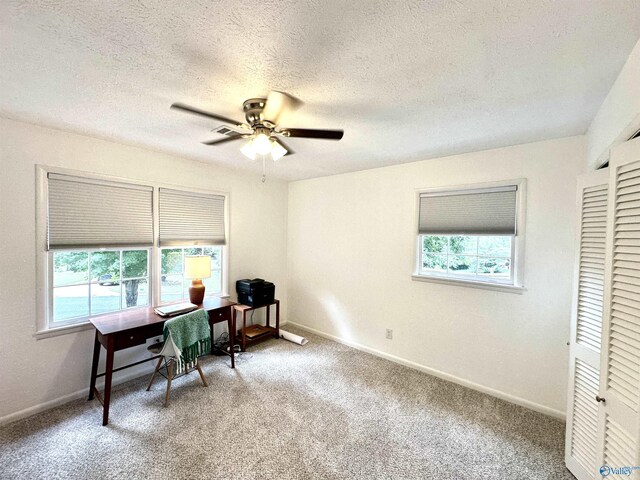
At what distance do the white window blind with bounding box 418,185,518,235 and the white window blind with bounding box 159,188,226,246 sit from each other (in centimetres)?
247

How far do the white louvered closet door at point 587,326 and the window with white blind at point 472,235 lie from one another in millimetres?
756

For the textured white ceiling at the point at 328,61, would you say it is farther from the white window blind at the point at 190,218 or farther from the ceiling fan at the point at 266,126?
the white window blind at the point at 190,218

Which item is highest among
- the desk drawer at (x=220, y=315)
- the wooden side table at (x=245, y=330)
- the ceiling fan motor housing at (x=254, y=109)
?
the ceiling fan motor housing at (x=254, y=109)

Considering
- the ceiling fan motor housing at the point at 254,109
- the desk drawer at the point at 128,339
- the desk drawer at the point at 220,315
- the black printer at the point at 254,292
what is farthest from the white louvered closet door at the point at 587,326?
the desk drawer at the point at 128,339

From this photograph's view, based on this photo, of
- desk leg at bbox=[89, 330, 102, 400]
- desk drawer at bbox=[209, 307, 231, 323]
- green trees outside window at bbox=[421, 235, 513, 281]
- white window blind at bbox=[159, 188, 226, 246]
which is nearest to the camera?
desk leg at bbox=[89, 330, 102, 400]

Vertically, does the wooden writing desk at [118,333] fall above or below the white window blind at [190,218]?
below

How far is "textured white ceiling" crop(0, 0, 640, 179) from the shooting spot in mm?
1019

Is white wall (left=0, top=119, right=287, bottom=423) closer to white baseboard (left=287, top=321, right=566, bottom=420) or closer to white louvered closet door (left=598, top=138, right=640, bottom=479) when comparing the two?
white baseboard (left=287, top=321, right=566, bottom=420)

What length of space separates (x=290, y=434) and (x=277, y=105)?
229cm

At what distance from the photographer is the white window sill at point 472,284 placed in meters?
2.45

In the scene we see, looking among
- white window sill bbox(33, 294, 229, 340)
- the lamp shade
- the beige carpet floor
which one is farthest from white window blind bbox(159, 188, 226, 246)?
the beige carpet floor

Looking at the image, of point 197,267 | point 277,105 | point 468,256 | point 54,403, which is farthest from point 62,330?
point 468,256

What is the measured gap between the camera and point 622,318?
3.81 feet

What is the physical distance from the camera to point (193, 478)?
5.42ft
